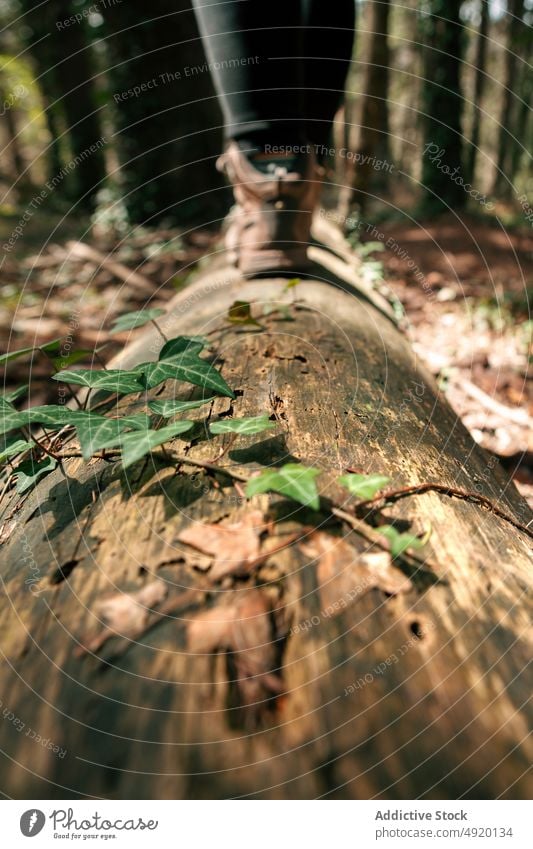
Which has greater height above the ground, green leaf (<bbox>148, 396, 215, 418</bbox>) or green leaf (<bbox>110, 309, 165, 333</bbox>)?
green leaf (<bbox>110, 309, 165, 333</bbox>)

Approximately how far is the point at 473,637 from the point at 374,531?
18 cm

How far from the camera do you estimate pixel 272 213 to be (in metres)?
1.92

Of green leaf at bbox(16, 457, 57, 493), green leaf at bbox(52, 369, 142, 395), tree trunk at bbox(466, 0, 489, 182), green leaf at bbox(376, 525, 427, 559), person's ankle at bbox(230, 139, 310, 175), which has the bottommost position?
green leaf at bbox(376, 525, 427, 559)

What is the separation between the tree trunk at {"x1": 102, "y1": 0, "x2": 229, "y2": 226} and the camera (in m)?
5.34

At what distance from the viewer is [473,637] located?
66 centimetres

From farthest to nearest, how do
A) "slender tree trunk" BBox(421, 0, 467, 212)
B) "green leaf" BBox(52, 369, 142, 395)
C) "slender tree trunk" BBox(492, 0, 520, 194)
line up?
"slender tree trunk" BBox(492, 0, 520, 194)
"slender tree trunk" BBox(421, 0, 467, 212)
"green leaf" BBox(52, 369, 142, 395)

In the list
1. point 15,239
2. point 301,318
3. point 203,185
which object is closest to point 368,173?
point 203,185


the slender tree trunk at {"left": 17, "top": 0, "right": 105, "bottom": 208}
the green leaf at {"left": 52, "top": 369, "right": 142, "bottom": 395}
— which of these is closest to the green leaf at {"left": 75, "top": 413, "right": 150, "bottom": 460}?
the green leaf at {"left": 52, "top": 369, "right": 142, "bottom": 395}

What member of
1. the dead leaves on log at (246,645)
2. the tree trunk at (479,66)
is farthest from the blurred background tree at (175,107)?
the dead leaves on log at (246,645)

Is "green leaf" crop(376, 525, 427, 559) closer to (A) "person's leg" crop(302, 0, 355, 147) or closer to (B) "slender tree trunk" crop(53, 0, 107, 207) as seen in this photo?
(A) "person's leg" crop(302, 0, 355, 147)

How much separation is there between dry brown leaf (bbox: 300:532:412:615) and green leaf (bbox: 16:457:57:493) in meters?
0.56

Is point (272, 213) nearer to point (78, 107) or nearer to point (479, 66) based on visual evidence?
point (78, 107)

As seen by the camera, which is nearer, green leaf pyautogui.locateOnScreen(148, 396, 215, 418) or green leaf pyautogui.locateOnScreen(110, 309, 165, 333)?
green leaf pyautogui.locateOnScreen(148, 396, 215, 418)

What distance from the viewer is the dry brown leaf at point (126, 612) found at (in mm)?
661
